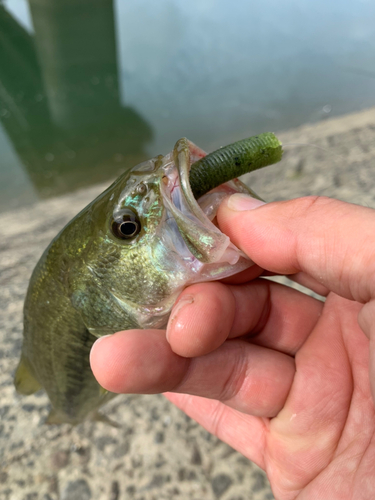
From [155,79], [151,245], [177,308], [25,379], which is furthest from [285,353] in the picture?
[155,79]

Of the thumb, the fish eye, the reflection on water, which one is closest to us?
the thumb

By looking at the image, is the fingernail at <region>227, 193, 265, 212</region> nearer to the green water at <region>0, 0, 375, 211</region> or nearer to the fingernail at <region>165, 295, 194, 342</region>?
the fingernail at <region>165, 295, 194, 342</region>

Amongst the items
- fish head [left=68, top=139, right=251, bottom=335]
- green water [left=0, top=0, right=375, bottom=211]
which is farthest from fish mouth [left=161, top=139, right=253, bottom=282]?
green water [left=0, top=0, right=375, bottom=211]

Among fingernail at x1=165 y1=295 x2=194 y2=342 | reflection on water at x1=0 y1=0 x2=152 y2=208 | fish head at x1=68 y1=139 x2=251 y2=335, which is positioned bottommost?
reflection on water at x1=0 y1=0 x2=152 y2=208

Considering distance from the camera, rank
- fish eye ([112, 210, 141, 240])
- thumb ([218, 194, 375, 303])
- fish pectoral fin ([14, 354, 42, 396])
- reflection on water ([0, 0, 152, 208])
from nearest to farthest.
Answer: thumb ([218, 194, 375, 303]) → fish eye ([112, 210, 141, 240]) → fish pectoral fin ([14, 354, 42, 396]) → reflection on water ([0, 0, 152, 208])

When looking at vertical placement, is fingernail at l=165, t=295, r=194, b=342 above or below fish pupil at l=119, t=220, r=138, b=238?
below

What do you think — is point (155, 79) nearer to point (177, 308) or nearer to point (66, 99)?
point (66, 99)

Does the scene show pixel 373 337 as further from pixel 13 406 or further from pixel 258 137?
pixel 13 406
